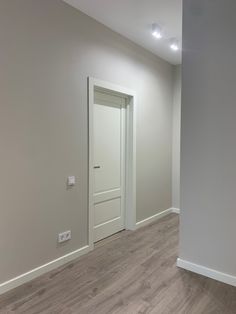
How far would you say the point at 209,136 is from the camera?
252 centimetres

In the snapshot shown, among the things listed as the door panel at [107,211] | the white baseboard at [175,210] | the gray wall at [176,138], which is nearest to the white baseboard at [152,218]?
the white baseboard at [175,210]

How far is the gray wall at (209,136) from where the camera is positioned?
240 centimetres

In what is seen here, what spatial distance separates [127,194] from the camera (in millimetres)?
3924

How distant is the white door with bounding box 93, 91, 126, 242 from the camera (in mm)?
3398

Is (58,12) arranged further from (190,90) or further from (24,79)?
(190,90)

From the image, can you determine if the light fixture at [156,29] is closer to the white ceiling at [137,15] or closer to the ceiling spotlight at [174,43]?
the white ceiling at [137,15]

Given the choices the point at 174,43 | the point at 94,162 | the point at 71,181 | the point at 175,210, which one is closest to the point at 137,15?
the point at 174,43

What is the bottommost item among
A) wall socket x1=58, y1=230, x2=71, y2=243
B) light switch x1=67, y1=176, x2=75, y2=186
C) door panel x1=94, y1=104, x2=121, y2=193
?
wall socket x1=58, y1=230, x2=71, y2=243

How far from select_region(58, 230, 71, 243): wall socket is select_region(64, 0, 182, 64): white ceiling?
2516mm

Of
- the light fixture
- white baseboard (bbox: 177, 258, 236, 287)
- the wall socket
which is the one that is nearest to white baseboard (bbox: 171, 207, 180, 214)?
white baseboard (bbox: 177, 258, 236, 287)

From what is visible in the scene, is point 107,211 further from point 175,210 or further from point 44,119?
point 175,210

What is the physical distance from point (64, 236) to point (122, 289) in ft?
2.88

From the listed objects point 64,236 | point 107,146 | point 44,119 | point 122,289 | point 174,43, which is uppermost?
point 174,43

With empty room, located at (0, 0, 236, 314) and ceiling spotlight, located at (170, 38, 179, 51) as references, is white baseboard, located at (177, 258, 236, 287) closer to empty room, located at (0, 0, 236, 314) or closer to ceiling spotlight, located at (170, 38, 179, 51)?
empty room, located at (0, 0, 236, 314)
